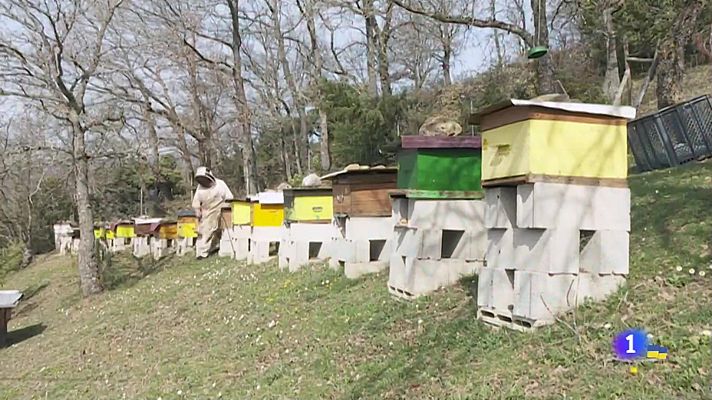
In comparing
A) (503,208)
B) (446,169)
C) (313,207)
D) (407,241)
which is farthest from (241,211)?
(503,208)

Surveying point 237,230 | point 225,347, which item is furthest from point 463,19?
point 225,347

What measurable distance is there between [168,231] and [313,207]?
10.5 m

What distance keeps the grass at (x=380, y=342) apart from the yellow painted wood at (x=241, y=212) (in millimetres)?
1840

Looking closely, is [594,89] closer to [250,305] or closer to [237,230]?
[237,230]

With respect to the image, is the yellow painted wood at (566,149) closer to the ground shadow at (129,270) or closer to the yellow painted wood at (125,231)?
the ground shadow at (129,270)

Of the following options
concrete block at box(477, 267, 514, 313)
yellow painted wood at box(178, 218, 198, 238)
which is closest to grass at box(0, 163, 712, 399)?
concrete block at box(477, 267, 514, 313)

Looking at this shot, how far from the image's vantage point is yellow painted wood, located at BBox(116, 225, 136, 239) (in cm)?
2281

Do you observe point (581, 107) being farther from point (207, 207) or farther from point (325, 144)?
point (325, 144)

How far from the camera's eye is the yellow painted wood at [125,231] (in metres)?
22.8

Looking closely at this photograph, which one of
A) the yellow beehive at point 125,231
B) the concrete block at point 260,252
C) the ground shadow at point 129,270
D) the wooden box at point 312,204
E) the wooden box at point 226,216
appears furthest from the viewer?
the yellow beehive at point 125,231

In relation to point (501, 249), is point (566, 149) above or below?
above

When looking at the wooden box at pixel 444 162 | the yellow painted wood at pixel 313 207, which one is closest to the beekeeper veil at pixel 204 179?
the yellow painted wood at pixel 313 207

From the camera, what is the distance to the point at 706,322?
11.7ft

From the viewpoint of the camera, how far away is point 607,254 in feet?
14.0
